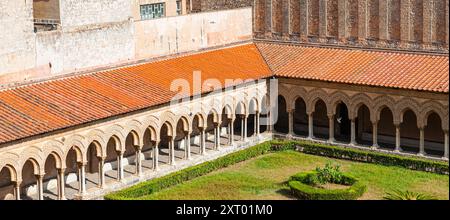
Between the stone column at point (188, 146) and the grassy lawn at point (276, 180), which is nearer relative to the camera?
the grassy lawn at point (276, 180)

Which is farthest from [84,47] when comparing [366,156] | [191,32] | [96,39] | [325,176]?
[366,156]

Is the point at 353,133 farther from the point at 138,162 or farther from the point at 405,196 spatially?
the point at 138,162

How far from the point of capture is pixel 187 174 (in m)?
35.9

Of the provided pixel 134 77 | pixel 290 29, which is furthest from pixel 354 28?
pixel 134 77

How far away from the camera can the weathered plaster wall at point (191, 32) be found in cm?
4000

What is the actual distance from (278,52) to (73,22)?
11.6 meters

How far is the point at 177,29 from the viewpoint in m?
41.8

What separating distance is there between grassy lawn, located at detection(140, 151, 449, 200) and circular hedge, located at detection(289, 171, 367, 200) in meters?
0.43

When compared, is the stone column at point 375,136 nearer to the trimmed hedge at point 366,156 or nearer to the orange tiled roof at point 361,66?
the trimmed hedge at point 366,156

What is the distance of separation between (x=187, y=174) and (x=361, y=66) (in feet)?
35.6

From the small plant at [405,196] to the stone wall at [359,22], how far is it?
9.88 metres

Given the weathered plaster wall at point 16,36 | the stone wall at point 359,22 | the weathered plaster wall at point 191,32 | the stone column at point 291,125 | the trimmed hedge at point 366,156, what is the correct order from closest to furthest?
the weathered plaster wall at point 16,36 → the trimmed hedge at point 366,156 → the weathered plaster wall at point 191,32 → the stone wall at point 359,22 → the stone column at point 291,125

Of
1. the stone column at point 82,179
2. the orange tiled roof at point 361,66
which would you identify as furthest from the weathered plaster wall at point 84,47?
the orange tiled roof at point 361,66
